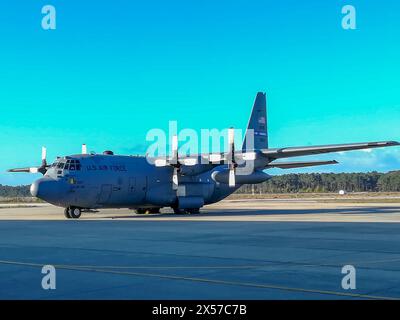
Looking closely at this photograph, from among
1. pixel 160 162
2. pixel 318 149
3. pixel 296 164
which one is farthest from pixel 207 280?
pixel 296 164

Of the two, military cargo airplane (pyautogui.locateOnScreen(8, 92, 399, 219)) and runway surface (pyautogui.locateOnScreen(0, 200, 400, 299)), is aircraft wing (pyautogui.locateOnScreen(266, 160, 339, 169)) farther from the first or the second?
runway surface (pyautogui.locateOnScreen(0, 200, 400, 299))

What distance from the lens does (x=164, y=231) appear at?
71.4 feet

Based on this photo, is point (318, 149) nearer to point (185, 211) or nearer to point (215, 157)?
point (215, 157)

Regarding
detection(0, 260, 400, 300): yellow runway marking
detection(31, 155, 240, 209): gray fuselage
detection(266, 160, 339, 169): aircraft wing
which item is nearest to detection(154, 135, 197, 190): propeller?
detection(31, 155, 240, 209): gray fuselage

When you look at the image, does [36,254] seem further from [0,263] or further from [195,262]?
[195,262]

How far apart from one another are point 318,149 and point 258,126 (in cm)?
1019

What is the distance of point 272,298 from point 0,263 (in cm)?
729

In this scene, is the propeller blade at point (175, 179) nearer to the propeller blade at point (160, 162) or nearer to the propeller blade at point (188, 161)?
the propeller blade at point (188, 161)

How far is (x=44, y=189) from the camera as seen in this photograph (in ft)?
102

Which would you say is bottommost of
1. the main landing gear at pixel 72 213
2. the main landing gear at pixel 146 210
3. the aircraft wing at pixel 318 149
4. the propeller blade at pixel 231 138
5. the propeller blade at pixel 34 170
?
the main landing gear at pixel 146 210

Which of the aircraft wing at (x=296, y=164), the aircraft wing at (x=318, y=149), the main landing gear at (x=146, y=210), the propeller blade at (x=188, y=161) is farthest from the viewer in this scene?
the aircraft wing at (x=296, y=164)

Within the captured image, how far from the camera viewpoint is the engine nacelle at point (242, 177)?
126ft

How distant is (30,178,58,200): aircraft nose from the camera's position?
31.2m

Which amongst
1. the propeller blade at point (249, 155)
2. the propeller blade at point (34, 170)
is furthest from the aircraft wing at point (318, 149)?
the propeller blade at point (34, 170)
